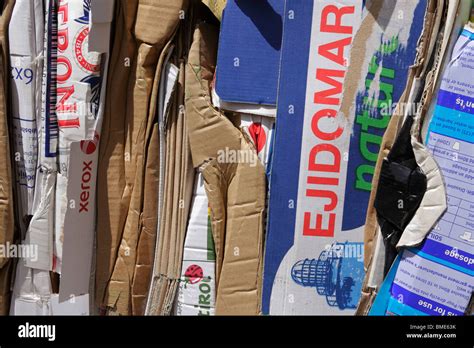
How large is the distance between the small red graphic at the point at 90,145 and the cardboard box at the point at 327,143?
878mm

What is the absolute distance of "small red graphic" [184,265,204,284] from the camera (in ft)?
11.2

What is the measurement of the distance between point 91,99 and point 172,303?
1025mm

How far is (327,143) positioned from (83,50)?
1.21 metres

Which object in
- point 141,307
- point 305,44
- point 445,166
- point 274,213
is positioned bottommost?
point 141,307

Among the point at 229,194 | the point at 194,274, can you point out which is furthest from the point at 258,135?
the point at 194,274

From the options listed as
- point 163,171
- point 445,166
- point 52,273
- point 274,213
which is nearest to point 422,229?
point 445,166

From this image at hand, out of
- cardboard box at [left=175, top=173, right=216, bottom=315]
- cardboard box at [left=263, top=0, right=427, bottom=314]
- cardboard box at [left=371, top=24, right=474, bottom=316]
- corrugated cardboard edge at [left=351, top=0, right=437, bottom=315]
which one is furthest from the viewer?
cardboard box at [left=175, top=173, right=216, bottom=315]

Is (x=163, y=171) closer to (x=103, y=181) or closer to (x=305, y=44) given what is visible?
(x=103, y=181)

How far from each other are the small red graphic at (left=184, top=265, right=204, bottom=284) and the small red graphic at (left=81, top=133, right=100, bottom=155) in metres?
0.72

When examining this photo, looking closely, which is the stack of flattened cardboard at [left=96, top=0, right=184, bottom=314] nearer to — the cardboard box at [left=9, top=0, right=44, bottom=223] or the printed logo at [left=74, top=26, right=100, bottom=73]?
the printed logo at [left=74, top=26, right=100, bottom=73]

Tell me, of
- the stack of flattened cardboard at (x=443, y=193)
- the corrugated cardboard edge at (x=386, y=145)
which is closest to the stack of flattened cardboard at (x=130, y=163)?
the corrugated cardboard edge at (x=386, y=145)

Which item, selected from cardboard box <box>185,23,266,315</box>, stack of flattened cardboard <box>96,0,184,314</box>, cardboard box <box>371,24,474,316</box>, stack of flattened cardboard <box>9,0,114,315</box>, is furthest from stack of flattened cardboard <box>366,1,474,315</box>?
stack of flattened cardboard <box>9,0,114,315</box>

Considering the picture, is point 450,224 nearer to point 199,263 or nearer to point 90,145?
point 199,263

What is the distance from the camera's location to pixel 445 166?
2.84 metres
